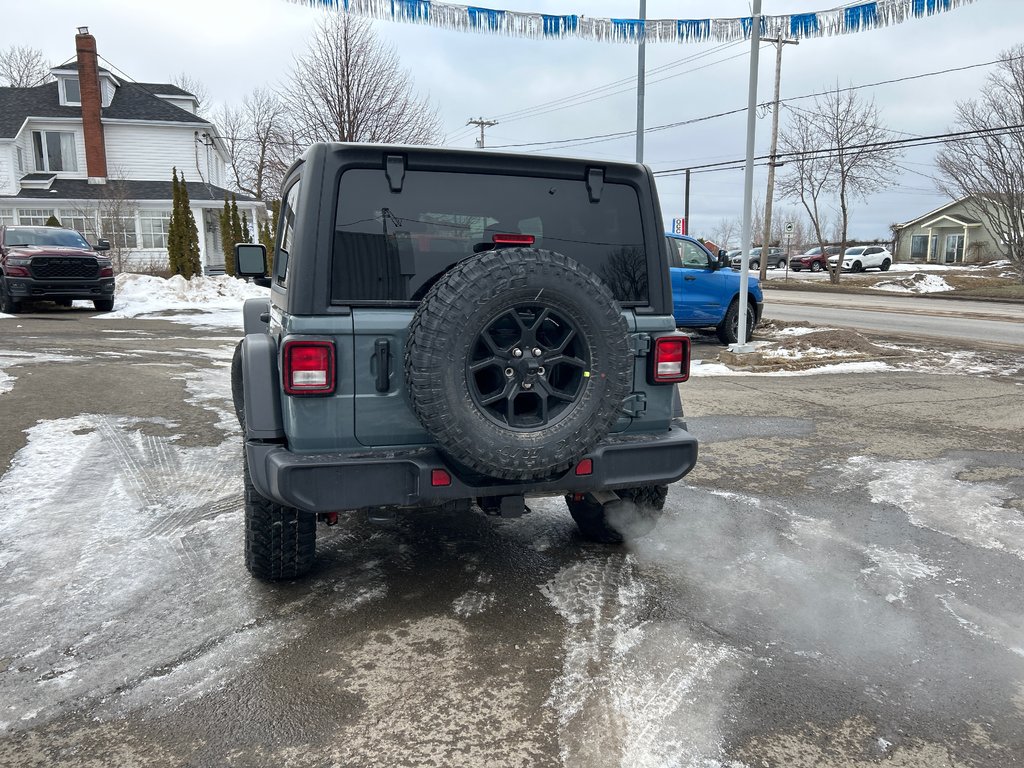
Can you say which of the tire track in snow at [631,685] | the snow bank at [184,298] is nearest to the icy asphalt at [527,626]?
the tire track in snow at [631,685]

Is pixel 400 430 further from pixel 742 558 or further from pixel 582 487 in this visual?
pixel 742 558

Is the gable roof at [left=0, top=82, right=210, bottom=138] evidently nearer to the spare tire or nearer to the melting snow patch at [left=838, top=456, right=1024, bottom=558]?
the melting snow patch at [left=838, top=456, right=1024, bottom=558]

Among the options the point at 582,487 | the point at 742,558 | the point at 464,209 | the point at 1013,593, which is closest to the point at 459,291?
the point at 464,209

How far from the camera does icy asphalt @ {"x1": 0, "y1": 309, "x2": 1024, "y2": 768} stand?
2.62 metres

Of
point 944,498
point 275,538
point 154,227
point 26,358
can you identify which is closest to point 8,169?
point 154,227

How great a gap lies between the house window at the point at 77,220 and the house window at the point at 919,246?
197 feet

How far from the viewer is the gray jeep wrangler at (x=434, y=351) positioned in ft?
10.3

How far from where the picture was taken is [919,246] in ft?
215

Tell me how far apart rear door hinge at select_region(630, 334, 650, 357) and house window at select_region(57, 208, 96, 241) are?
3297cm

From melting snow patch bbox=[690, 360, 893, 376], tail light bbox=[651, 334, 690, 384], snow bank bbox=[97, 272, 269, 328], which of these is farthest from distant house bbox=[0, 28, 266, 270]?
tail light bbox=[651, 334, 690, 384]

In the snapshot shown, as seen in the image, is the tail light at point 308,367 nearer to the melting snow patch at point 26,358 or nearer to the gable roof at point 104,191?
the melting snow patch at point 26,358

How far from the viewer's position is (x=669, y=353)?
3.80 meters

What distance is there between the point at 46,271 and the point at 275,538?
1606cm

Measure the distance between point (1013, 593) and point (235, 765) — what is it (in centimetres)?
352
